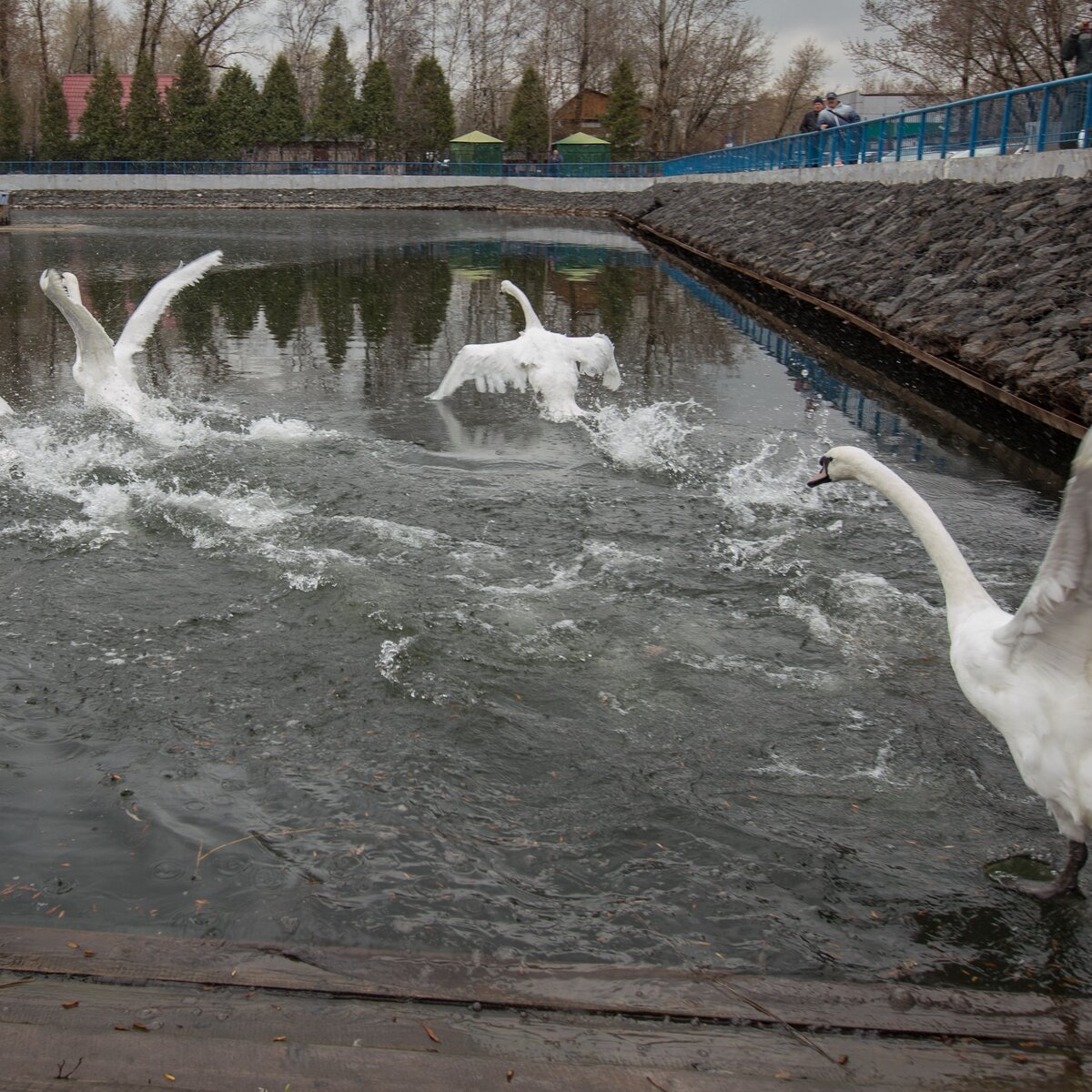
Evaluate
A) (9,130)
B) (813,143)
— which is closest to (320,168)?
(9,130)

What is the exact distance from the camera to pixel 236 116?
59844 millimetres

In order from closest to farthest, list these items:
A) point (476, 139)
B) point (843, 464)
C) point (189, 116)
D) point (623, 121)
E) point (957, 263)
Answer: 1. point (843, 464)
2. point (957, 263)
3. point (189, 116)
4. point (476, 139)
5. point (623, 121)

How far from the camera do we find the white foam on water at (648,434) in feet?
30.3

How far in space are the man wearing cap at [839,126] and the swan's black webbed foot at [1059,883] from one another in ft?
74.3

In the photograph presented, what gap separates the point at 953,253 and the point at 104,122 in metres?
53.9

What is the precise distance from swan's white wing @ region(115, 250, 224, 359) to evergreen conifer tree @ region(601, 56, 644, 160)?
5670cm

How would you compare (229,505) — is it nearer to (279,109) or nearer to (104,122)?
(104,122)

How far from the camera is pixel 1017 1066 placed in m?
2.99

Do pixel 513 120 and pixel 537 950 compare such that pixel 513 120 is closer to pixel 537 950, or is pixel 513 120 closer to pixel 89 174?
pixel 89 174

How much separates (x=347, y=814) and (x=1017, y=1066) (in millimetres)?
2419

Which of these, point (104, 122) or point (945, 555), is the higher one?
point (104, 122)

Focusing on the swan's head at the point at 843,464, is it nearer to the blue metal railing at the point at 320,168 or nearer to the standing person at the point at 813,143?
the standing person at the point at 813,143

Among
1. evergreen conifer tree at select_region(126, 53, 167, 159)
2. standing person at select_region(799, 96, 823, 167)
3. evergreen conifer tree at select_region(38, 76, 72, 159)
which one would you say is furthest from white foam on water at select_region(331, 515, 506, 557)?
evergreen conifer tree at select_region(38, 76, 72, 159)

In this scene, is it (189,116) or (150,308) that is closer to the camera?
(150,308)
